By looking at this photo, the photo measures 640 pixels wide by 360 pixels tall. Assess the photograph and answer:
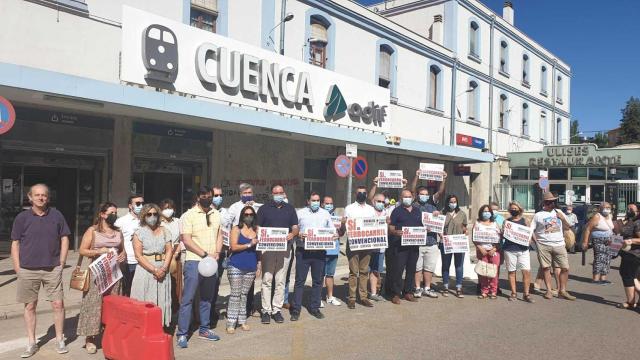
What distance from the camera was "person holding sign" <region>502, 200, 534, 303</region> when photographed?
8.77 m

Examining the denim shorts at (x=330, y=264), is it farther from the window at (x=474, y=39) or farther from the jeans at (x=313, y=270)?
the window at (x=474, y=39)

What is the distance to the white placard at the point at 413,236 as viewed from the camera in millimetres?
8258

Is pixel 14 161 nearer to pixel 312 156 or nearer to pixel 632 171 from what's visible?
pixel 312 156

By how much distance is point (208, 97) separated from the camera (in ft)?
42.0

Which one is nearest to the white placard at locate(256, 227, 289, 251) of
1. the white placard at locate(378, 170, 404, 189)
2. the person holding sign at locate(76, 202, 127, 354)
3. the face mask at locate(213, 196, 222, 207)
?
the face mask at locate(213, 196, 222, 207)

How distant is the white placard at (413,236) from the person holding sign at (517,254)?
5.31 ft

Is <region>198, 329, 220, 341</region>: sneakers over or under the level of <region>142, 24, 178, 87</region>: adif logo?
under

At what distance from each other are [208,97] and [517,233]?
8.22 metres

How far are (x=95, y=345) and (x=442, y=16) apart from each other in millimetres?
24512

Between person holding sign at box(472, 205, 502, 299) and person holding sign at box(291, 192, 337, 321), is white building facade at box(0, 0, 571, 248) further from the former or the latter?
person holding sign at box(472, 205, 502, 299)

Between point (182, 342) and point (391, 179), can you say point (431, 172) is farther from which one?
point (182, 342)

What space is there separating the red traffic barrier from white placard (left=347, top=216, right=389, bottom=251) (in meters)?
3.51

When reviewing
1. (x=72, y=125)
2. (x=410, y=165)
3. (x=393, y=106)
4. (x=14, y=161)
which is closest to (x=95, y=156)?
(x=72, y=125)

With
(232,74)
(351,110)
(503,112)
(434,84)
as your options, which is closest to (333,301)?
(232,74)
